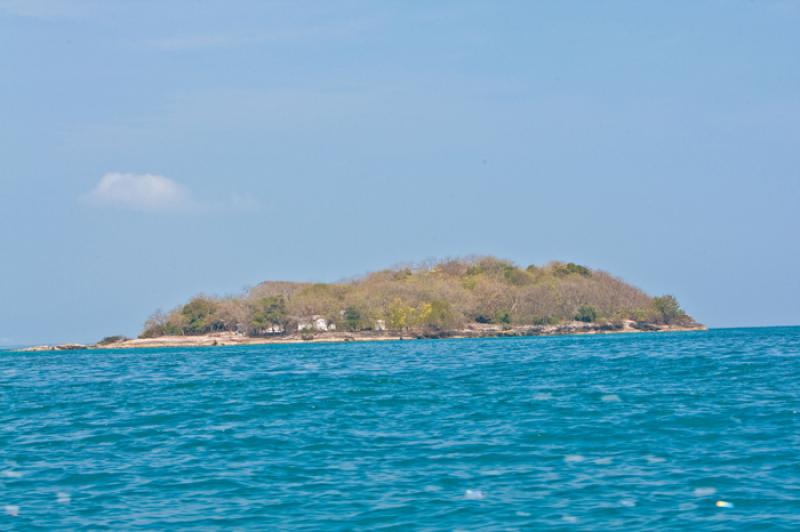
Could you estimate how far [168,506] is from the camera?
18391 millimetres

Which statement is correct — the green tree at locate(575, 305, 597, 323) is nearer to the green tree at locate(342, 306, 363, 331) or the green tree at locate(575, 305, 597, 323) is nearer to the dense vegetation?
the dense vegetation

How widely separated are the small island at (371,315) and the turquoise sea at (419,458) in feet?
411

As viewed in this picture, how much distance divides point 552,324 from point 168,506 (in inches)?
6867

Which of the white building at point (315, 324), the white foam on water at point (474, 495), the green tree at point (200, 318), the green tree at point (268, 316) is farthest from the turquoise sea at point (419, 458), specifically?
the green tree at point (200, 318)

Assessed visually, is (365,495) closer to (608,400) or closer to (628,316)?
(608,400)

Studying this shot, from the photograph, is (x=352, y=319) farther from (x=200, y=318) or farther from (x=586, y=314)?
(x=586, y=314)

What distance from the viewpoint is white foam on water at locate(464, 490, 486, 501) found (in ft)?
59.8

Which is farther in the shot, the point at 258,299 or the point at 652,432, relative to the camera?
the point at 258,299

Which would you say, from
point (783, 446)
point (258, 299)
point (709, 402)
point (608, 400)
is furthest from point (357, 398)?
point (258, 299)

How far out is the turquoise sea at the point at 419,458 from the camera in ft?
56.6

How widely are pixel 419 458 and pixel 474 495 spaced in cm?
392

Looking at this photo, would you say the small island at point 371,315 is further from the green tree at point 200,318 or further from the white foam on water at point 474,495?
the white foam on water at point 474,495

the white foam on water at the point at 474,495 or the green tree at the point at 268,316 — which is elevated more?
the green tree at the point at 268,316

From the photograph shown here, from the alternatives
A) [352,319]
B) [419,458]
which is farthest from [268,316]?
[419,458]
